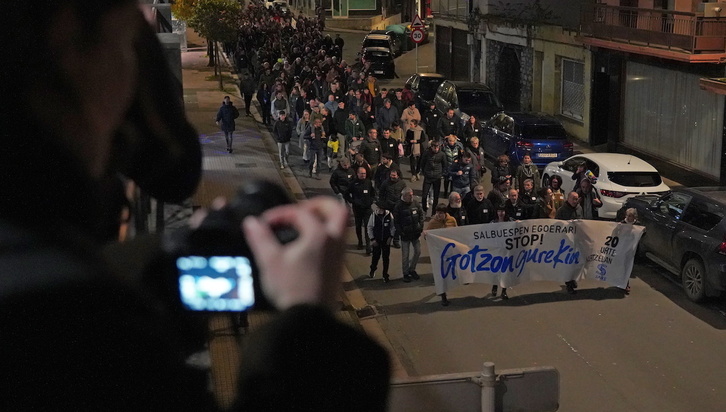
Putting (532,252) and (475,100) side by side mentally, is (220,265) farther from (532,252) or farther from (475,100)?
(475,100)

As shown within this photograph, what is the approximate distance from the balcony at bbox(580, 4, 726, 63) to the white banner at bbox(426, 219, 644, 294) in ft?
27.8

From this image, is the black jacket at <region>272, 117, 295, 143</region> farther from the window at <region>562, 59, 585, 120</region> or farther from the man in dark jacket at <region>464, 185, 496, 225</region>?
the window at <region>562, 59, 585, 120</region>

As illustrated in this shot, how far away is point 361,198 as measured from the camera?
1550cm

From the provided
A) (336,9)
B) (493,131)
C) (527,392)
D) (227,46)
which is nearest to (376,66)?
(227,46)

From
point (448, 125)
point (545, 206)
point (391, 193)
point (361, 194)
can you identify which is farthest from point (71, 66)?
point (448, 125)

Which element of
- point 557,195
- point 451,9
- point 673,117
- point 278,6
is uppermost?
point 451,9

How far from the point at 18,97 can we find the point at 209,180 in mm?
403

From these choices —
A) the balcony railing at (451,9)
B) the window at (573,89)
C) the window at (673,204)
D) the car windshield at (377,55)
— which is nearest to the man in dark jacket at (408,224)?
the window at (673,204)

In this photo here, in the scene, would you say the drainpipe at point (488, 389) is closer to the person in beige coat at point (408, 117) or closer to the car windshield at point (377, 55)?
the person in beige coat at point (408, 117)

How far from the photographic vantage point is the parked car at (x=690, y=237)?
1281cm

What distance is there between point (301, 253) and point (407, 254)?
1290cm

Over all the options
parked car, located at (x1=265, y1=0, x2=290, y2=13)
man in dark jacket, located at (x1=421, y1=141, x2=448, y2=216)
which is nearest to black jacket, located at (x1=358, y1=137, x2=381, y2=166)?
man in dark jacket, located at (x1=421, y1=141, x2=448, y2=216)

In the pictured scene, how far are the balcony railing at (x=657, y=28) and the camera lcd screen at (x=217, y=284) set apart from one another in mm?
20629

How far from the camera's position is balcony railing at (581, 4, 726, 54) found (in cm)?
2066
